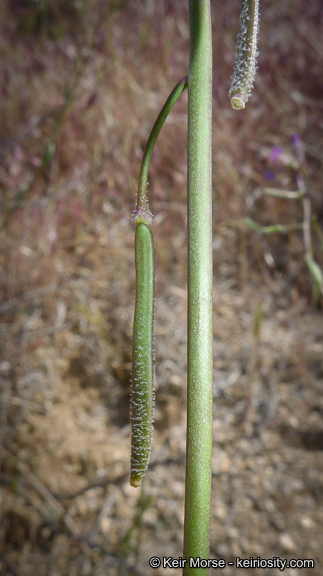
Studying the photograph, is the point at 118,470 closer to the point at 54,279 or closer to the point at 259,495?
the point at 259,495

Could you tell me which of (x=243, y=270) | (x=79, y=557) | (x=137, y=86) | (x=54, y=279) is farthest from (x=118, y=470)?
(x=137, y=86)

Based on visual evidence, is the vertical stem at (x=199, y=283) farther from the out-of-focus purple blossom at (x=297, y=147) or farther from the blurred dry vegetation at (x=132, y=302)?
the out-of-focus purple blossom at (x=297, y=147)

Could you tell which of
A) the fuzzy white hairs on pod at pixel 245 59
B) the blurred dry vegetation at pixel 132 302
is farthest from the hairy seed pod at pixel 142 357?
the blurred dry vegetation at pixel 132 302

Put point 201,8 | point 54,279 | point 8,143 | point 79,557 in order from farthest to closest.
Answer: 1. point 8,143
2. point 54,279
3. point 79,557
4. point 201,8

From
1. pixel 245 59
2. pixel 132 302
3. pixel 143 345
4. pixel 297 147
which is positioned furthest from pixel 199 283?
pixel 297 147

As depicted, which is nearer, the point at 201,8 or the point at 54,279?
the point at 201,8

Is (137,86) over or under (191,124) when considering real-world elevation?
over

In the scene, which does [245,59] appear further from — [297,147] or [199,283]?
[297,147]
